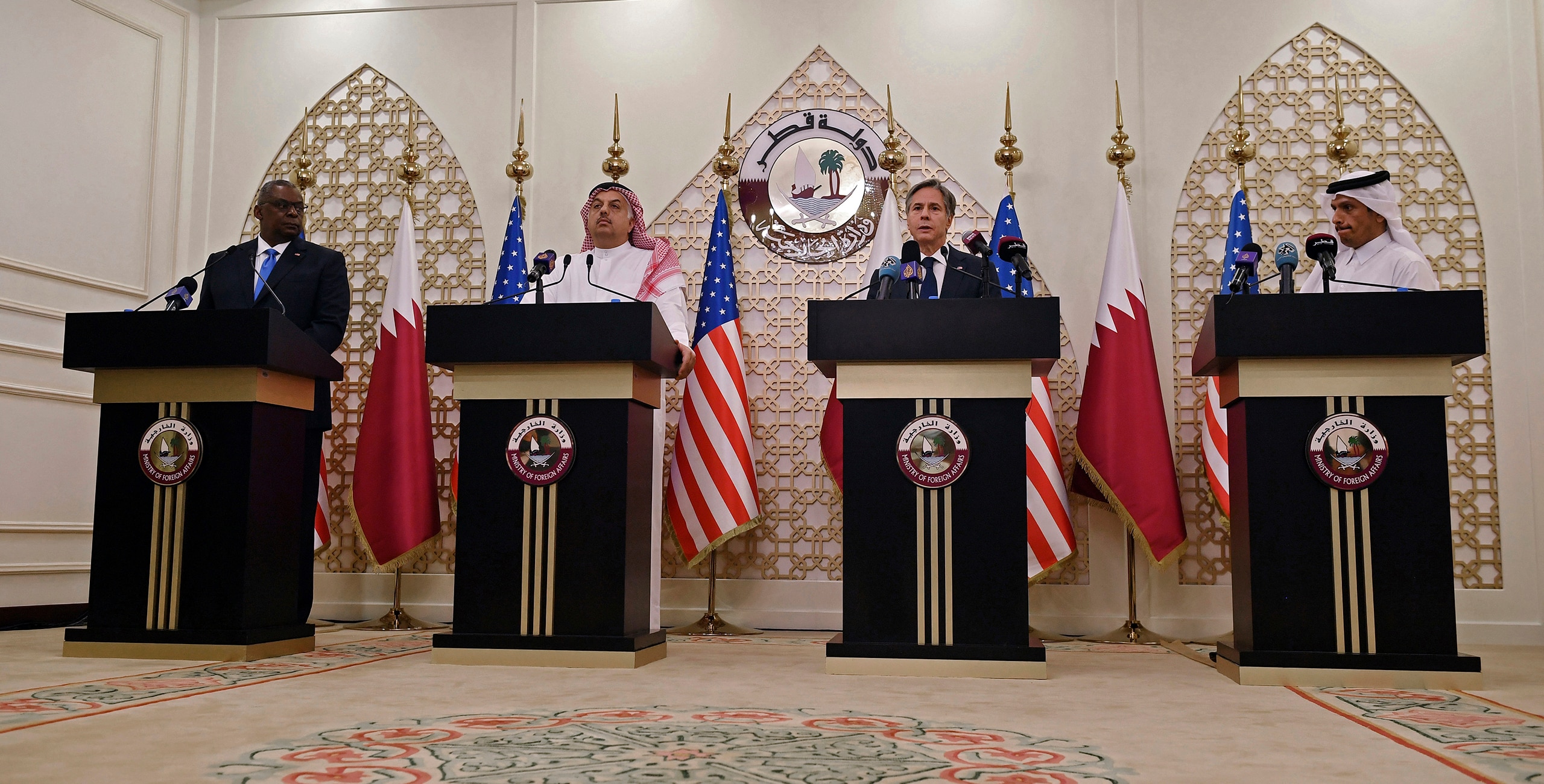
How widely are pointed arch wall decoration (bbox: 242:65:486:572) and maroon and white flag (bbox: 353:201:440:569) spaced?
274 mm

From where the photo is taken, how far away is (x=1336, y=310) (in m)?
3.04

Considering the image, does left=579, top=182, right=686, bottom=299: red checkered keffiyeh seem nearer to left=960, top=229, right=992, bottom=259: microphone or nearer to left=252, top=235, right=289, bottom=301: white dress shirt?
left=252, top=235, right=289, bottom=301: white dress shirt

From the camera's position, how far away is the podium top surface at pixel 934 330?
10.2 ft

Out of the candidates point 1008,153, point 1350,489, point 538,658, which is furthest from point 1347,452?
point 538,658

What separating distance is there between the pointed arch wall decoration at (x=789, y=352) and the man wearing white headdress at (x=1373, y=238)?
1.47 meters

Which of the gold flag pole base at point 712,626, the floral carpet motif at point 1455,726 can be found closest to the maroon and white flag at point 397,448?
the gold flag pole base at point 712,626

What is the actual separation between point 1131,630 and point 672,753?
10.5ft

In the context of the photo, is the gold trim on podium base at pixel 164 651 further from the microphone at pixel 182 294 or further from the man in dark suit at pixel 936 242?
the man in dark suit at pixel 936 242

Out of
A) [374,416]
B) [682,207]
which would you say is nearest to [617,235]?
[682,207]

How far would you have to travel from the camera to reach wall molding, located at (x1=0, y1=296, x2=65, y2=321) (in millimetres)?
4605

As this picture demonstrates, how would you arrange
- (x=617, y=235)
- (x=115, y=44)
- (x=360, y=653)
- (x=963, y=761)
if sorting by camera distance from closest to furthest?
(x=963, y=761)
(x=360, y=653)
(x=617, y=235)
(x=115, y=44)

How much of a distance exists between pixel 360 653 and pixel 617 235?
1785 mm

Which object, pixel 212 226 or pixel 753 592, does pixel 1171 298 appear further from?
pixel 212 226

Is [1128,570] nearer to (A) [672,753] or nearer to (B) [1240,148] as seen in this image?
(B) [1240,148]
